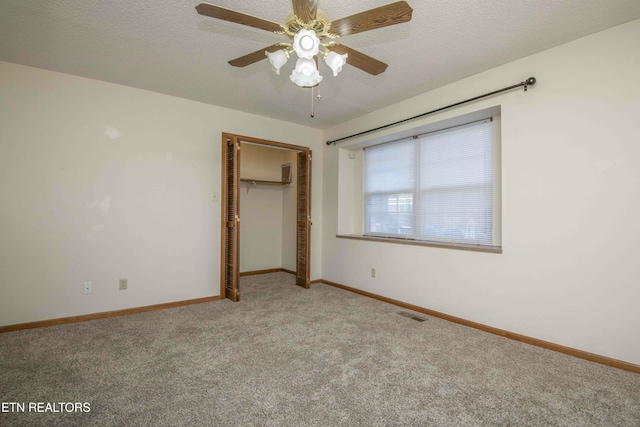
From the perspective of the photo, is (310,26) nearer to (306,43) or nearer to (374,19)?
(306,43)

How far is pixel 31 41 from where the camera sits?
94.8 inches

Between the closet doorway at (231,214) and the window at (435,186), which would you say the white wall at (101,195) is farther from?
the window at (435,186)

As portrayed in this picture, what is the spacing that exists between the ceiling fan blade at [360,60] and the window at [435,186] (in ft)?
5.82

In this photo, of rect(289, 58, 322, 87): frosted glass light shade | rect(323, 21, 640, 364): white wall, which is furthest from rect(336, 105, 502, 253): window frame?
rect(289, 58, 322, 87): frosted glass light shade

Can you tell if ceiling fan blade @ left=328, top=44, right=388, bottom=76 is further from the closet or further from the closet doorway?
the closet

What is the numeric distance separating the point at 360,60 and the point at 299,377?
2099mm

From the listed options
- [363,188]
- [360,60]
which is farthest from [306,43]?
[363,188]

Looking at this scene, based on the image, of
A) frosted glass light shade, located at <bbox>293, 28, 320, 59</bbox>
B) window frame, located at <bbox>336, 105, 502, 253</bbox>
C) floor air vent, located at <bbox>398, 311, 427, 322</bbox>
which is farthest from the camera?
floor air vent, located at <bbox>398, 311, 427, 322</bbox>

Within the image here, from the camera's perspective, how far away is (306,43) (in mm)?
1588

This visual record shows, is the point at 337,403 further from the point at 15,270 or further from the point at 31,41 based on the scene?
the point at 31,41

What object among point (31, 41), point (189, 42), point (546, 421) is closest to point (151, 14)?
point (189, 42)

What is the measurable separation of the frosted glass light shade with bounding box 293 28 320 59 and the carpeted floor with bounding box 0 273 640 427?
76.3 inches

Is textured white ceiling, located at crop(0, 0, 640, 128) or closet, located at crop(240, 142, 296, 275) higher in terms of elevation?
textured white ceiling, located at crop(0, 0, 640, 128)

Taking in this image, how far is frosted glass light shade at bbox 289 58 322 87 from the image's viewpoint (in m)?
1.64
